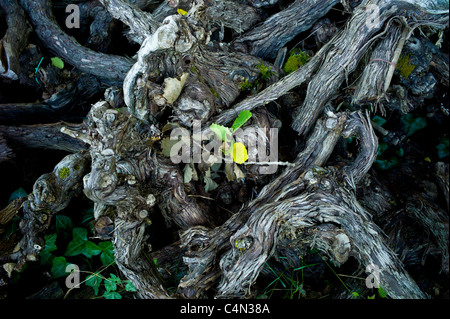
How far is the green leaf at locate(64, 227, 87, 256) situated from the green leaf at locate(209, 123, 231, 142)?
159cm

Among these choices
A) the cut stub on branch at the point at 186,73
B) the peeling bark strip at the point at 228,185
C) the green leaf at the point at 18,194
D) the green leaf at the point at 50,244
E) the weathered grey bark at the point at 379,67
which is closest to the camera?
the cut stub on branch at the point at 186,73

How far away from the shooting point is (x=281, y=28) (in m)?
2.99

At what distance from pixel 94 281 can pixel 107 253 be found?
11.1 inches

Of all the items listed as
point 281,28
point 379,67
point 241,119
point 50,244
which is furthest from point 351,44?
point 50,244

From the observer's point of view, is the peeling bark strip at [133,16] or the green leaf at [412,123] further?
the green leaf at [412,123]

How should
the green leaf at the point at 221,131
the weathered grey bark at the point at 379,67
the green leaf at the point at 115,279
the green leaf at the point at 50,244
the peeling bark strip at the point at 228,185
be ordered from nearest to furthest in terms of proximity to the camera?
the peeling bark strip at the point at 228,185
the green leaf at the point at 221,131
the weathered grey bark at the point at 379,67
the green leaf at the point at 115,279
the green leaf at the point at 50,244

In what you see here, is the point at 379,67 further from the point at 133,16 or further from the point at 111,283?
the point at 111,283

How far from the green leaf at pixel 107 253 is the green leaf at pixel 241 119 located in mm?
1572

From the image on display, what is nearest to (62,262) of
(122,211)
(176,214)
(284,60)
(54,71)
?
(122,211)

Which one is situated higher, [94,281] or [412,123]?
[412,123]

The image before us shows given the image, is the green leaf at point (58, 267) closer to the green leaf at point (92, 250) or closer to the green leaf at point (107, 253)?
the green leaf at point (92, 250)

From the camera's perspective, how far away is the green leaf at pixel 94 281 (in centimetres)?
297

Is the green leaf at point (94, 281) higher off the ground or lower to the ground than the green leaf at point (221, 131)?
lower

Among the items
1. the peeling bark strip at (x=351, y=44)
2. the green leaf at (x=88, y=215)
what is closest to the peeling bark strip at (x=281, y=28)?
the peeling bark strip at (x=351, y=44)
